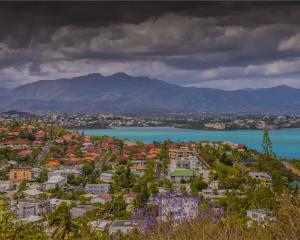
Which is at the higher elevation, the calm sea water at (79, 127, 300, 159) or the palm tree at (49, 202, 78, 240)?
the palm tree at (49, 202, 78, 240)

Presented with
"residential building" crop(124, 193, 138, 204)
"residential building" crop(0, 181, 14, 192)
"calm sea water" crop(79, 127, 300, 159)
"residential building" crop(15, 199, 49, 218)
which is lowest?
"calm sea water" crop(79, 127, 300, 159)

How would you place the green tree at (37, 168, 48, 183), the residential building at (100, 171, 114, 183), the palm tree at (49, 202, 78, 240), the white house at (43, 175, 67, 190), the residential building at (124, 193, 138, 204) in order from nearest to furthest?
the palm tree at (49, 202, 78, 240) → the residential building at (124, 193, 138, 204) → the white house at (43, 175, 67, 190) → the residential building at (100, 171, 114, 183) → the green tree at (37, 168, 48, 183)

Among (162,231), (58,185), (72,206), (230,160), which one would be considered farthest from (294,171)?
(162,231)

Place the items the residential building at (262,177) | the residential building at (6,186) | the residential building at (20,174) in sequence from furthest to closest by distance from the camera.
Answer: the residential building at (20,174) < the residential building at (262,177) < the residential building at (6,186)

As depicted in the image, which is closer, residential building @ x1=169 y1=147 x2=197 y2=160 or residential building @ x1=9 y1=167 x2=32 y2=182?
residential building @ x1=9 y1=167 x2=32 y2=182

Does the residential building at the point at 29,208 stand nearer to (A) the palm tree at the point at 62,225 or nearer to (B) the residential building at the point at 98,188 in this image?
(A) the palm tree at the point at 62,225

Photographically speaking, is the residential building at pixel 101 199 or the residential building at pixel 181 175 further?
the residential building at pixel 181 175

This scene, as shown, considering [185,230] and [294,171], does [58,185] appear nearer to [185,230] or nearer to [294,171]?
[294,171]

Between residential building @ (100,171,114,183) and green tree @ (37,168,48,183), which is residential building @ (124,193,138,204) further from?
green tree @ (37,168,48,183)

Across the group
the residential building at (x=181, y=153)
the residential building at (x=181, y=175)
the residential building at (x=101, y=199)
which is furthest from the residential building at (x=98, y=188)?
the residential building at (x=181, y=153)

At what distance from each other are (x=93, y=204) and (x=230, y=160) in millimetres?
12105

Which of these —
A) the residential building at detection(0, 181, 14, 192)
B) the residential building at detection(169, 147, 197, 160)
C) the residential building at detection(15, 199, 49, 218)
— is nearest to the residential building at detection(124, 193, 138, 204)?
the residential building at detection(15, 199, 49, 218)

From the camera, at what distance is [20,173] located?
68.6ft

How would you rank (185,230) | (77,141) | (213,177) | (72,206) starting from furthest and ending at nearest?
(77,141) < (213,177) < (72,206) < (185,230)
